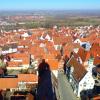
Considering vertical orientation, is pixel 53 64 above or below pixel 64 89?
above

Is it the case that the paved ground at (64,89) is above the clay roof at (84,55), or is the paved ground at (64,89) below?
below

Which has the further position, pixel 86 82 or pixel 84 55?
pixel 84 55

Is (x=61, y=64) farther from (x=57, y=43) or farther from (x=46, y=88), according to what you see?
(x=57, y=43)

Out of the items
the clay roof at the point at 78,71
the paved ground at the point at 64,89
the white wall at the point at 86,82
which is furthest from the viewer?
the clay roof at the point at 78,71

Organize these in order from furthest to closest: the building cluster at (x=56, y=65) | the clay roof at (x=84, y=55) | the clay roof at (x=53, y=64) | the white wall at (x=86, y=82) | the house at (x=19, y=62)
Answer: the house at (x=19, y=62) < the clay roof at (x=84, y=55) < the clay roof at (x=53, y=64) < the building cluster at (x=56, y=65) < the white wall at (x=86, y=82)

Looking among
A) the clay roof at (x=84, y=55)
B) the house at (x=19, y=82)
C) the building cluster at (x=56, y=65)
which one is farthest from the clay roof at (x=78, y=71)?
the clay roof at (x=84, y=55)

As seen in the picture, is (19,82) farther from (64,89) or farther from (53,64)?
(53,64)

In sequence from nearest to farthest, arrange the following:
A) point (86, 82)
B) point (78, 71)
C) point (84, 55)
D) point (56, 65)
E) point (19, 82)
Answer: point (86, 82) < point (19, 82) < point (78, 71) < point (56, 65) < point (84, 55)

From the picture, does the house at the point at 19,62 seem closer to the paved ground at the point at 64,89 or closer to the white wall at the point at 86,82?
the paved ground at the point at 64,89

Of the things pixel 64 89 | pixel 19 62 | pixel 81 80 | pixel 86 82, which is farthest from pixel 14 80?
pixel 19 62
